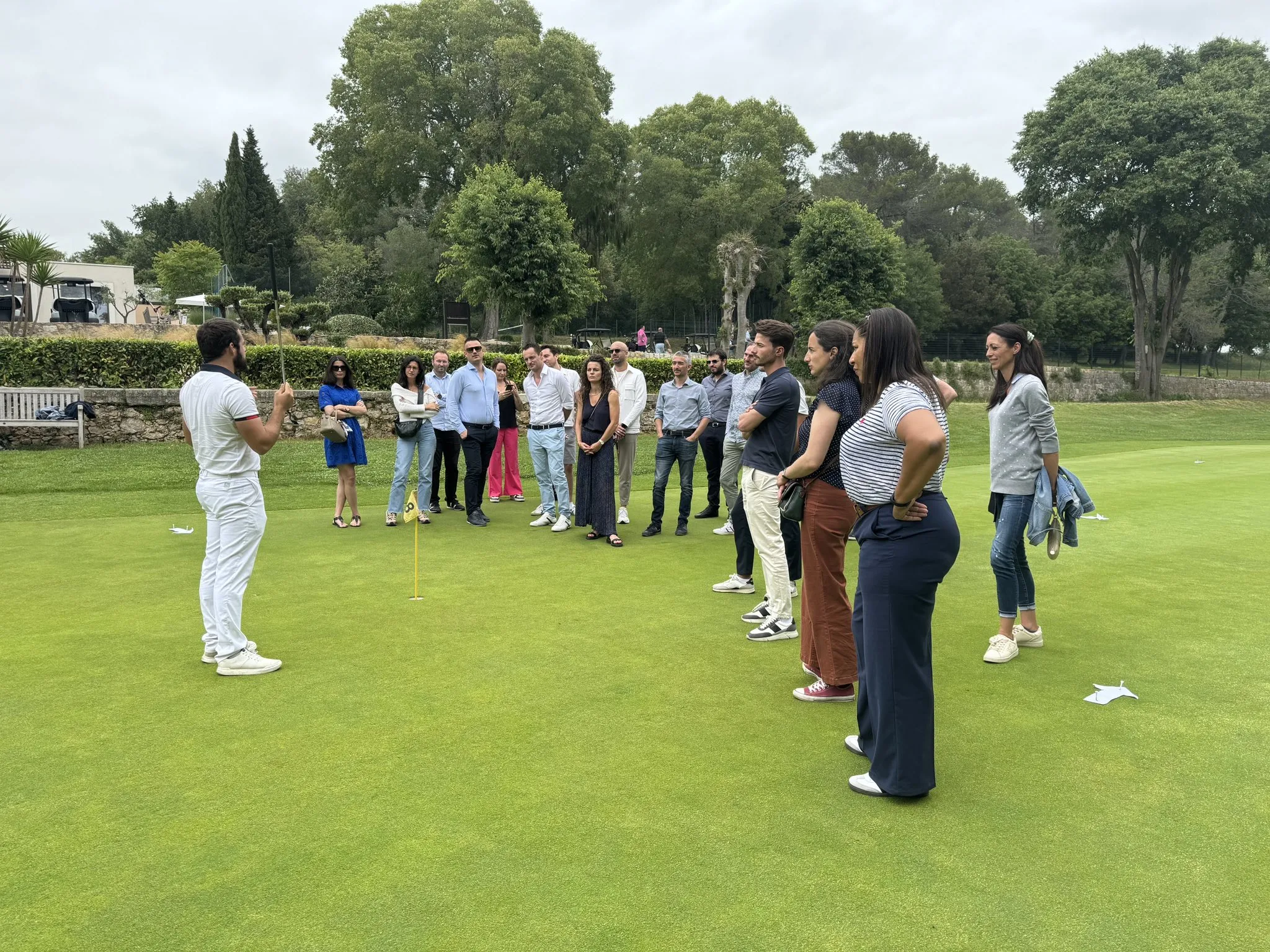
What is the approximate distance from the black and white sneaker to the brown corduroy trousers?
3.46ft

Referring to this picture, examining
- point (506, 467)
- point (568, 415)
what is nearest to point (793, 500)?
point (568, 415)

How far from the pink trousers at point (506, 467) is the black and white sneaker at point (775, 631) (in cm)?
652

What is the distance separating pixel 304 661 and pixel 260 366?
14309mm

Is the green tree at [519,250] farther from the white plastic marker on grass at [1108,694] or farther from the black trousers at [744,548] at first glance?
the white plastic marker on grass at [1108,694]

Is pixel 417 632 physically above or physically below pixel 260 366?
below

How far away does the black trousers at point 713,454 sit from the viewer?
10.5m

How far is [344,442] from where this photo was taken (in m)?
9.66

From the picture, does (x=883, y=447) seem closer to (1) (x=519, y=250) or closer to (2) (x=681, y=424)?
(2) (x=681, y=424)

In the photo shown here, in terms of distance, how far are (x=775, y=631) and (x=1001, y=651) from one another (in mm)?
1400

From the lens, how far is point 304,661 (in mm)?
5340

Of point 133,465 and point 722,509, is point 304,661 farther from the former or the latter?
point 133,465

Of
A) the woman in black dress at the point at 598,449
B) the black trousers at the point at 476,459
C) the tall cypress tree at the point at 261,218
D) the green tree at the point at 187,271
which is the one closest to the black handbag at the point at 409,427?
the black trousers at the point at 476,459

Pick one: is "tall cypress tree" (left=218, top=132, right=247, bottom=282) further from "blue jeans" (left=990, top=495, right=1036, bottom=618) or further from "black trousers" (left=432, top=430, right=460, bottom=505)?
"blue jeans" (left=990, top=495, right=1036, bottom=618)

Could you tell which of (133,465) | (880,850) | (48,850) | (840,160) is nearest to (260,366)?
(133,465)
